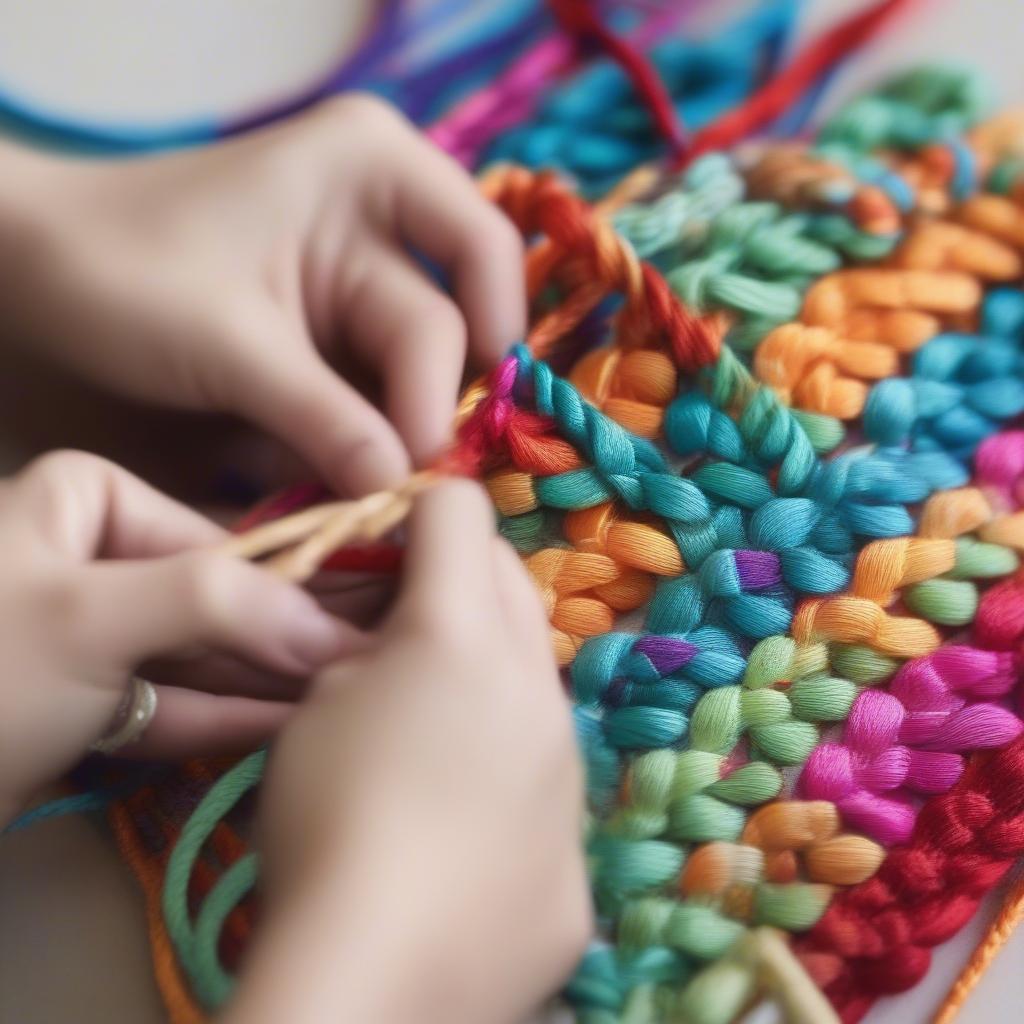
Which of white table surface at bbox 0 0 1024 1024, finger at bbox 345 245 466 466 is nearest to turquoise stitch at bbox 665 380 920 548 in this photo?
finger at bbox 345 245 466 466

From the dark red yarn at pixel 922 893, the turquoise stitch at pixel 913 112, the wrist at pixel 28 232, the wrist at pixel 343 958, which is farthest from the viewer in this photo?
the turquoise stitch at pixel 913 112

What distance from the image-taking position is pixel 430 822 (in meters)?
0.32

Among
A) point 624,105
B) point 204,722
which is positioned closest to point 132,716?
point 204,722

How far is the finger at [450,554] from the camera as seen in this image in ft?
1.13

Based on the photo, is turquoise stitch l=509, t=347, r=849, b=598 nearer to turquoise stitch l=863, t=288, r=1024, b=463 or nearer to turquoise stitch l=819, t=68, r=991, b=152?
turquoise stitch l=863, t=288, r=1024, b=463

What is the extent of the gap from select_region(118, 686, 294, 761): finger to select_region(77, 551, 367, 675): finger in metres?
0.05

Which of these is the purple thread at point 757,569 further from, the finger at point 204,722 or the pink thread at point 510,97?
the pink thread at point 510,97

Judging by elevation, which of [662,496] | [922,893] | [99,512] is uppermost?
[99,512]

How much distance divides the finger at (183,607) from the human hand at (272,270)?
0.11 meters

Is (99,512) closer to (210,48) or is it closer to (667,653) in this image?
(667,653)

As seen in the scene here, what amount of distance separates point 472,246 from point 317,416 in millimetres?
122

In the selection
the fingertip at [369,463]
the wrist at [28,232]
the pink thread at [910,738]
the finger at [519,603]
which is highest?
the wrist at [28,232]

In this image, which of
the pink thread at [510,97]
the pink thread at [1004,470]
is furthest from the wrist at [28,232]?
the pink thread at [1004,470]

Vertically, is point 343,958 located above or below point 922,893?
above
